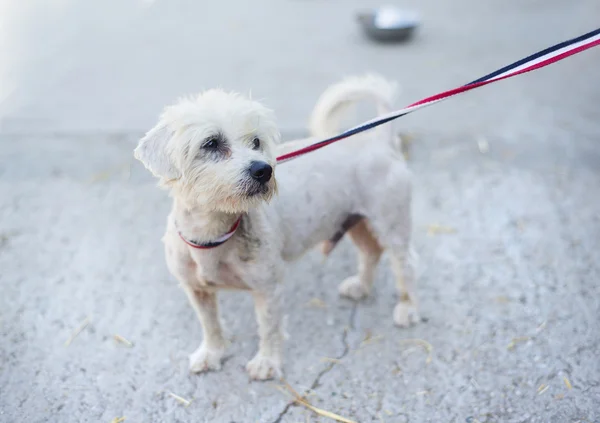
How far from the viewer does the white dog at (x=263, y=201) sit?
238cm

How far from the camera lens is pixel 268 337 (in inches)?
118

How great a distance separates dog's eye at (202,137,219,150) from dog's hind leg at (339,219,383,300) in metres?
1.15

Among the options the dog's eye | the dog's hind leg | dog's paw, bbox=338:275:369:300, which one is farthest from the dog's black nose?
dog's paw, bbox=338:275:369:300

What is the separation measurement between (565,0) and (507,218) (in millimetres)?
5288

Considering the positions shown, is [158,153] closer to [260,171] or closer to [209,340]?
[260,171]

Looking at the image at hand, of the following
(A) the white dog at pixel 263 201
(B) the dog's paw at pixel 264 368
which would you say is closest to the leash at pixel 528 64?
(A) the white dog at pixel 263 201

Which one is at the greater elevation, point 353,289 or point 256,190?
point 256,190

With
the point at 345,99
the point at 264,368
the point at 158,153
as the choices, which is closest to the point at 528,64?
the point at 345,99

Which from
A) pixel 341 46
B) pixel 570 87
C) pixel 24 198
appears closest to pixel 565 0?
pixel 570 87

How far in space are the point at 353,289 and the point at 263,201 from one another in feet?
4.26

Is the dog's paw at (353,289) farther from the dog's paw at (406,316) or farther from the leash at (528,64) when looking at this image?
the leash at (528,64)

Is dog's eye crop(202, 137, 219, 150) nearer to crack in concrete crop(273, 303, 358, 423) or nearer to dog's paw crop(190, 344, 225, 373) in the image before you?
dog's paw crop(190, 344, 225, 373)

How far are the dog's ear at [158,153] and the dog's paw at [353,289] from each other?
1.53 m

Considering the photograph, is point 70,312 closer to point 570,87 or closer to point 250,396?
point 250,396
